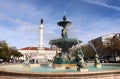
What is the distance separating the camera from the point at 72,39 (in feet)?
84.4

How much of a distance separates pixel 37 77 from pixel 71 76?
6.01 ft

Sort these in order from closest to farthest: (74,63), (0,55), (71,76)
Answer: (71,76), (74,63), (0,55)

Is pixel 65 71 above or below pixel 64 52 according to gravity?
below

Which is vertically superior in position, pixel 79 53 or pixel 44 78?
pixel 79 53

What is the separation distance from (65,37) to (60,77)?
584 inches

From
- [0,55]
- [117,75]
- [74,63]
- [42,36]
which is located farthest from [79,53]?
[42,36]

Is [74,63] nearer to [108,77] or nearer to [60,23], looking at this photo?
[60,23]

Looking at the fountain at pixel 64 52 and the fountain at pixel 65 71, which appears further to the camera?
the fountain at pixel 64 52

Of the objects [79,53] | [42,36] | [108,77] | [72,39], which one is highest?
[42,36]

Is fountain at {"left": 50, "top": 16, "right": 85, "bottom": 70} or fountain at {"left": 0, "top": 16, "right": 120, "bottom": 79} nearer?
fountain at {"left": 0, "top": 16, "right": 120, "bottom": 79}

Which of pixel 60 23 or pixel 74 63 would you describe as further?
pixel 60 23

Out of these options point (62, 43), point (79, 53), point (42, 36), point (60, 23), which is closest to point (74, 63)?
point (62, 43)

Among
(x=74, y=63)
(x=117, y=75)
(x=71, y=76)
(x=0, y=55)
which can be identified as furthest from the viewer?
(x=0, y=55)

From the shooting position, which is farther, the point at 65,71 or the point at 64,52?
the point at 64,52
